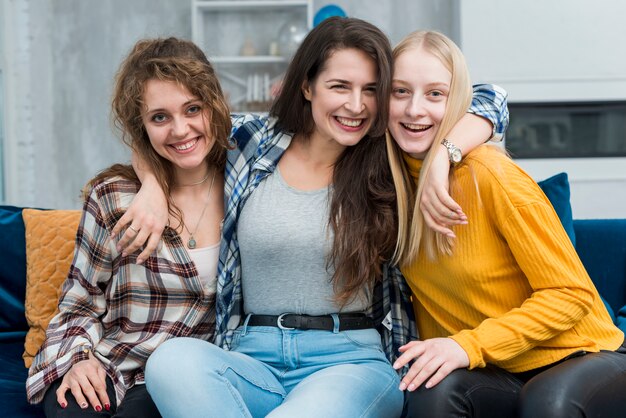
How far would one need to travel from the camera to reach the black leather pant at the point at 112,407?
157 cm

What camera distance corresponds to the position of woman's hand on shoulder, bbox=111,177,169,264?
5.49 feet

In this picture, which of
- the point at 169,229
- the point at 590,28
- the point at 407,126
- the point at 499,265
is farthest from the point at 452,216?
the point at 590,28

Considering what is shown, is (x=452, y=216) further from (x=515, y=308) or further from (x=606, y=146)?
(x=606, y=146)

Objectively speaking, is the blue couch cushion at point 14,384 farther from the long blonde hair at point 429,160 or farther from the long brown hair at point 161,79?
the long blonde hair at point 429,160

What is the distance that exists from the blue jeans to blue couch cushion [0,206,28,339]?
78 centimetres

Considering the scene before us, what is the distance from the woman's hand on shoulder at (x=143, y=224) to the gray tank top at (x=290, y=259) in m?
0.18

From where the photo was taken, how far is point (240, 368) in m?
1.53

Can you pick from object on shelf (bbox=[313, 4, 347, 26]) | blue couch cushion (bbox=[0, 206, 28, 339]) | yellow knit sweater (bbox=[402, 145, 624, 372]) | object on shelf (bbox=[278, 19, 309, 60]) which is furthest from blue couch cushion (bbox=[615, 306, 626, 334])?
object on shelf (bbox=[278, 19, 309, 60])

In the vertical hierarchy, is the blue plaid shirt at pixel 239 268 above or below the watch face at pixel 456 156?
below

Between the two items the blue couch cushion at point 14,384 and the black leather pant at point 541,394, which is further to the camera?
the blue couch cushion at point 14,384

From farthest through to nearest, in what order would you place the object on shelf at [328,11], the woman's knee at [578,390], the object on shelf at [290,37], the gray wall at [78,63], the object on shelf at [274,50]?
the gray wall at [78,63]
the object on shelf at [274,50]
the object on shelf at [290,37]
the object on shelf at [328,11]
the woman's knee at [578,390]

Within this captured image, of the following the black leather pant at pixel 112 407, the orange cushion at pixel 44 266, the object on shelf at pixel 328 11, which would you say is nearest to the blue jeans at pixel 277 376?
the black leather pant at pixel 112 407

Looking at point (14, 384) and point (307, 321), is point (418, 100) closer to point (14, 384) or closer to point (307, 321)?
point (307, 321)

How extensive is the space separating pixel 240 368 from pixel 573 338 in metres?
0.64
